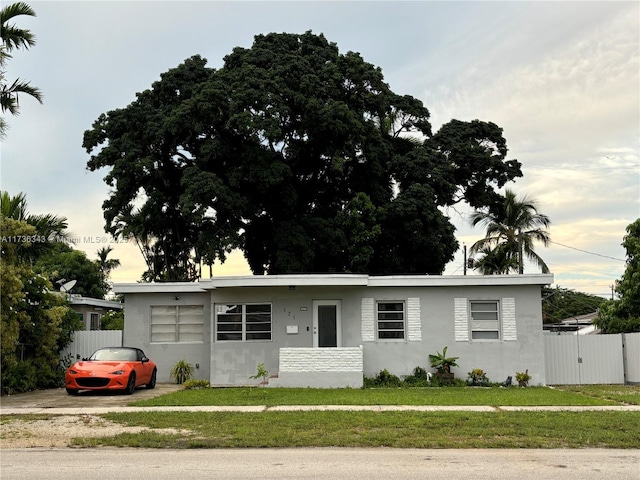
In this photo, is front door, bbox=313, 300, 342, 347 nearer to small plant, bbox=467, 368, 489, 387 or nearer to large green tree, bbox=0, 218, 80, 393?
small plant, bbox=467, 368, 489, 387

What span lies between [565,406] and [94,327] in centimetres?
2293

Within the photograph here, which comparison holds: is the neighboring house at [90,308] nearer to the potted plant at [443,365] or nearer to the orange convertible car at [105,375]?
the orange convertible car at [105,375]

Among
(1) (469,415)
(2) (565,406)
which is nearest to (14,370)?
(1) (469,415)

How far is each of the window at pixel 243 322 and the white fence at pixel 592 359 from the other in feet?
30.3

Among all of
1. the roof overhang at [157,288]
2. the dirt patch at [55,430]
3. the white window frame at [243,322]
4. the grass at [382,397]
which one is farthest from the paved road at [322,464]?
the roof overhang at [157,288]

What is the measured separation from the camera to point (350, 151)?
31.1 m

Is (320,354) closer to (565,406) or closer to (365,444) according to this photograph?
(565,406)

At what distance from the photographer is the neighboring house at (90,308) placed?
29.1 meters

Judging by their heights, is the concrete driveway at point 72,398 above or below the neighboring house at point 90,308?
below

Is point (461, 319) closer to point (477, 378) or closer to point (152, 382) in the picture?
point (477, 378)

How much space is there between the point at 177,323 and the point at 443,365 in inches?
345

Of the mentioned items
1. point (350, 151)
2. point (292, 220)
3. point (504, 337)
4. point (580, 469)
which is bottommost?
point (580, 469)

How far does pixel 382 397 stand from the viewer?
16.9 metres

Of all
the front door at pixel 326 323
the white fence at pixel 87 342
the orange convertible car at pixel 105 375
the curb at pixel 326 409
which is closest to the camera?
the curb at pixel 326 409
